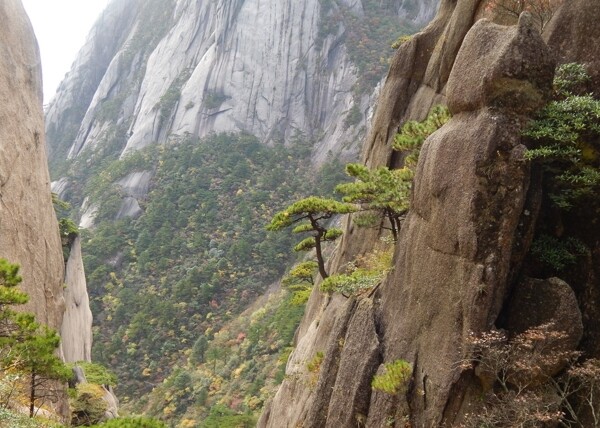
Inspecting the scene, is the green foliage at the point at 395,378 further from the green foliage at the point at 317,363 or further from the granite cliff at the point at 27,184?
the granite cliff at the point at 27,184

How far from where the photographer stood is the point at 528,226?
7.61 metres

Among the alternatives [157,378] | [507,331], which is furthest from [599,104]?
[157,378]

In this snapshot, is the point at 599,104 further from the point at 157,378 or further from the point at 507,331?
the point at 157,378

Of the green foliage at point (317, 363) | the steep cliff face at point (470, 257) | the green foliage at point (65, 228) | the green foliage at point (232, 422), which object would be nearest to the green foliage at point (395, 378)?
the steep cliff face at point (470, 257)

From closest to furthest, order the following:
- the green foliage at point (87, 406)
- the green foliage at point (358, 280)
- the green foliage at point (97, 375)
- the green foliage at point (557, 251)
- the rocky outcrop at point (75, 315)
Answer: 1. the green foliage at point (557, 251)
2. the green foliage at point (358, 280)
3. the green foliage at point (87, 406)
4. the green foliage at point (97, 375)
5. the rocky outcrop at point (75, 315)

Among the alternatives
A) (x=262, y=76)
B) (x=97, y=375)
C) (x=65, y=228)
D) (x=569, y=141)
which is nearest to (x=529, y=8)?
(x=569, y=141)

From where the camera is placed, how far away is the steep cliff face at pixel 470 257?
7.33 meters

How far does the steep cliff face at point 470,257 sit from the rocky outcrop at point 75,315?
13.7 metres

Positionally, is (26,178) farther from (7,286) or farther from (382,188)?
(382,188)

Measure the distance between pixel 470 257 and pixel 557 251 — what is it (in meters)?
1.60

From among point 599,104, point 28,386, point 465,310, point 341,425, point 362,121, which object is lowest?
point 341,425

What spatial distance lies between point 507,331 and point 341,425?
12.4 feet

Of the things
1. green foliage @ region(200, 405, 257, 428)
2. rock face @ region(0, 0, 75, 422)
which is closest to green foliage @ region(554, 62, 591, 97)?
rock face @ region(0, 0, 75, 422)

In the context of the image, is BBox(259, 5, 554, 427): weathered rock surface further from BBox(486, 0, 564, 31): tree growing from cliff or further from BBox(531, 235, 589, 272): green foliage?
BBox(486, 0, 564, 31): tree growing from cliff
